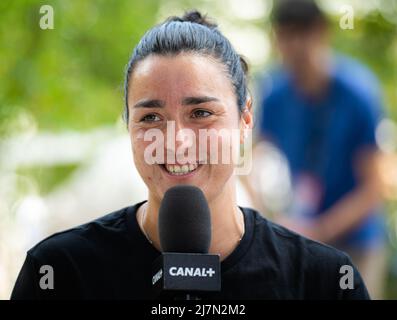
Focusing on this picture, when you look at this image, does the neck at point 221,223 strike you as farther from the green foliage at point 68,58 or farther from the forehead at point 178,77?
the green foliage at point 68,58

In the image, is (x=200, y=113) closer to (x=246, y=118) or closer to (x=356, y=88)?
(x=246, y=118)

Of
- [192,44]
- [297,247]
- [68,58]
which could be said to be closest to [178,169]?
[192,44]

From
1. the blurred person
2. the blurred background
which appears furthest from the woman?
the blurred background

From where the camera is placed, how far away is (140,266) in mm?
3404

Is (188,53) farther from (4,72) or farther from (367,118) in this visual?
(4,72)

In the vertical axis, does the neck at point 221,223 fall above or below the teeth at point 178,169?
below

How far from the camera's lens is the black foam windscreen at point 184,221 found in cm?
305

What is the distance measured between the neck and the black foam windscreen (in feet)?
0.91

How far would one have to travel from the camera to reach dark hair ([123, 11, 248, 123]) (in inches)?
133

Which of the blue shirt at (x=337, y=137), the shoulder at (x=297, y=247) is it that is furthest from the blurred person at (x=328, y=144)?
the shoulder at (x=297, y=247)

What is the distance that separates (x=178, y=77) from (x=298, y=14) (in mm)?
2246

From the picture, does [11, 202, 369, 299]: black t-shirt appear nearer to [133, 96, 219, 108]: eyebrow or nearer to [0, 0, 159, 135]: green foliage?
[133, 96, 219, 108]: eyebrow

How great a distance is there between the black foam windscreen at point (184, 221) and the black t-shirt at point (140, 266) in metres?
0.31
